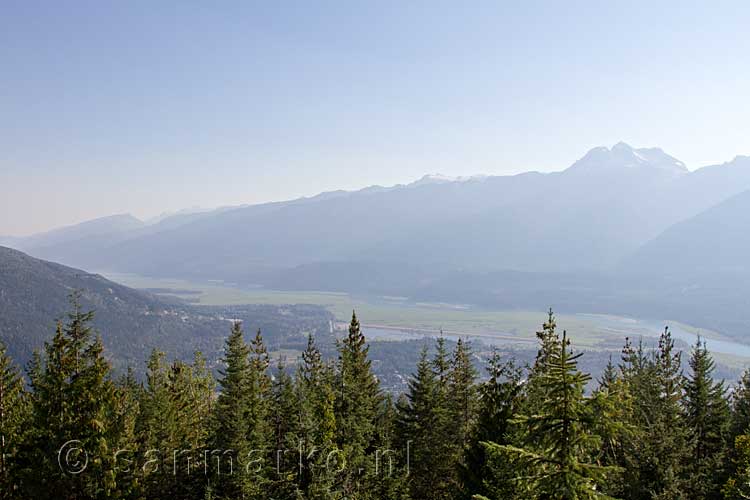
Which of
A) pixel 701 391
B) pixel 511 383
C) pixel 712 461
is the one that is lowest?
pixel 712 461

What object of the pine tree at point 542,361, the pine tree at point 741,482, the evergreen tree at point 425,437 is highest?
the pine tree at point 542,361

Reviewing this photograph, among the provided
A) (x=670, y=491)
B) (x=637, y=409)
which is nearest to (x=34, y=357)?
(x=670, y=491)

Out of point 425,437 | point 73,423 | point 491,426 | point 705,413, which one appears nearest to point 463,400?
point 425,437

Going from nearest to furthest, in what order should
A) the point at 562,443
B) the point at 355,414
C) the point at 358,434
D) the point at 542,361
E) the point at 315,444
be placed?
the point at 562,443 → the point at 542,361 → the point at 315,444 → the point at 358,434 → the point at 355,414

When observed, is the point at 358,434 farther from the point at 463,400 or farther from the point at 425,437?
the point at 463,400

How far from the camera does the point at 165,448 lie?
2720 centimetres

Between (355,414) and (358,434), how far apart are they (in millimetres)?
1753

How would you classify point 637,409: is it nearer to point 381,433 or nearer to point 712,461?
point 712,461

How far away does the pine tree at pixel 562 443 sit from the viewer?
822 cm

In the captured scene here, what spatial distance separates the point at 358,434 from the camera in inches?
944

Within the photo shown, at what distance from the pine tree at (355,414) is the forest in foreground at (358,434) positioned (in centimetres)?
10

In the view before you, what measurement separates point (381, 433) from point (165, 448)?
10822 millimetres

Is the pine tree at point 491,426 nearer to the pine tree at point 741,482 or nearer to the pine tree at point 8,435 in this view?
the pine tree at point 741,482

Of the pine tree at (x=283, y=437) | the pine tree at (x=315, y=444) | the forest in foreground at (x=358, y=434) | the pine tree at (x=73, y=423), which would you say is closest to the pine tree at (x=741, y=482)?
the forest in foreground at (x=358, y=434)
